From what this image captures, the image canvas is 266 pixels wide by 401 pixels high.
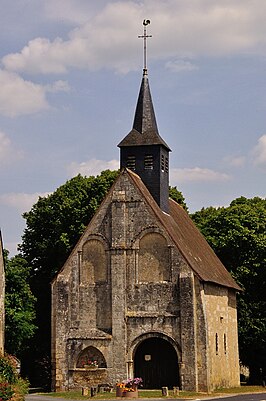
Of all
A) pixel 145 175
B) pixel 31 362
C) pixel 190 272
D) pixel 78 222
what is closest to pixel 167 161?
pixel 145 175

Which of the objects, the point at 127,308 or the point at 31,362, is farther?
the point at 31,362

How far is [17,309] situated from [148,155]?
12557mm

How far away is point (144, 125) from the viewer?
45.5 m

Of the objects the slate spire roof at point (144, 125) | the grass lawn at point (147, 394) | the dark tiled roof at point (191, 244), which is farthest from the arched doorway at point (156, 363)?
the slate spire roof at point (144, 125)

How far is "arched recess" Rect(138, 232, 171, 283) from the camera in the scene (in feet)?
138

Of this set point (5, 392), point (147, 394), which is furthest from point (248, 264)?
point (5, 392)

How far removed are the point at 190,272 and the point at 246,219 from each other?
1288cm

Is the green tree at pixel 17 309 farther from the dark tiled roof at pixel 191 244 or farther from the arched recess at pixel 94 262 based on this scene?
the dark tiled roof at pixel 191 244

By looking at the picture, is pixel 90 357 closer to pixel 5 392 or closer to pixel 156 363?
pixel 156 363

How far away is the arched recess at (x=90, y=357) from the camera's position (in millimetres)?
41812

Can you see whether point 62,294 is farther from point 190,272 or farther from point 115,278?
point 190,272

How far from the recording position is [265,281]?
52.3m

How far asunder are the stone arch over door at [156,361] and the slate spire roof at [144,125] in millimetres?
10866

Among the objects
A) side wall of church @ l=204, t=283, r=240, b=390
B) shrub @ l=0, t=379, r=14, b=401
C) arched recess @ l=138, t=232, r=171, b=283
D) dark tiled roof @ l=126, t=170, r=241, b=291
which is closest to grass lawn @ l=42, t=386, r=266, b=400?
side wall of church @ l=204, t=283, r=240, b=390
